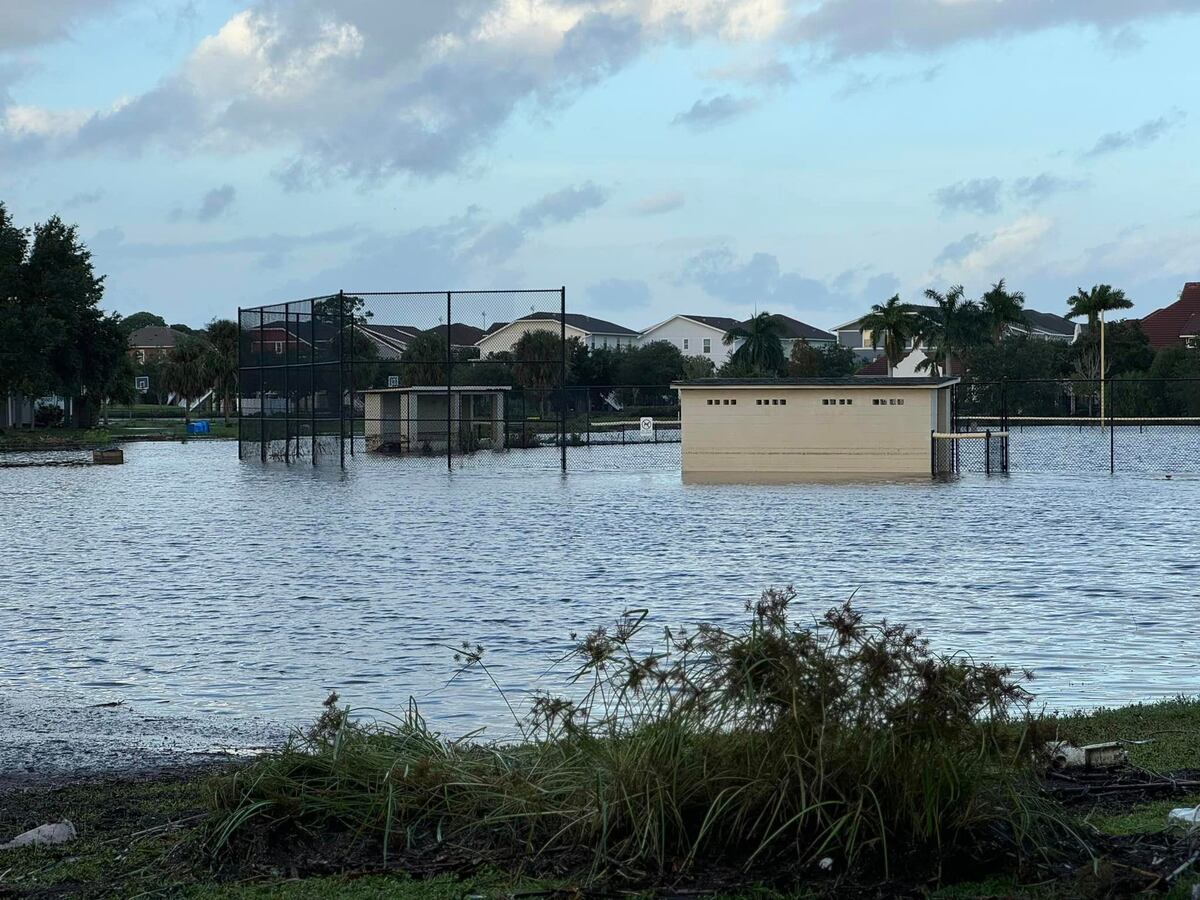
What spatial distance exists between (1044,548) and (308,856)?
1606cm

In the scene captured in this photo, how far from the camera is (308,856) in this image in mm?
6227

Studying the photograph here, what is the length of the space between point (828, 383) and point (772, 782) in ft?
115

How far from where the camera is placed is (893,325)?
110375 millimetres

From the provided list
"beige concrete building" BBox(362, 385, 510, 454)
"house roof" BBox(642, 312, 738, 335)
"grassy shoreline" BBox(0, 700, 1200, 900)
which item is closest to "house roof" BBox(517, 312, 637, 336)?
"house roof" BBox(642, 312, 738, 335)

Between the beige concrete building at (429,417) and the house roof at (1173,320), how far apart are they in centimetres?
6444

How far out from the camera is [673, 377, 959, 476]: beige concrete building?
4025 cm

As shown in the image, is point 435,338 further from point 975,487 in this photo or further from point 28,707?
point 28,707

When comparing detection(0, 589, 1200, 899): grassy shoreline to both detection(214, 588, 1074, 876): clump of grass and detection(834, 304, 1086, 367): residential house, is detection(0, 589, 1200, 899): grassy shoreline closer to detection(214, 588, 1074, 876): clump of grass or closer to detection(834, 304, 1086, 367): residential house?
detection(214, 588, 1074, 876): clump of grass

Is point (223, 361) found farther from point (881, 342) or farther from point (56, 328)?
point (881, 342)

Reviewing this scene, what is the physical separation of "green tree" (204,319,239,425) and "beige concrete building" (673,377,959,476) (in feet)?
230

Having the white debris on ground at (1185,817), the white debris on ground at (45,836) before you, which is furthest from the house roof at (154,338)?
the white debris on ground at (1185,817)

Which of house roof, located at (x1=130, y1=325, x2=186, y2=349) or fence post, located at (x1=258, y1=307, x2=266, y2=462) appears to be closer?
fence post, located at (x1=258, y1=307, x2=266, y2=462)

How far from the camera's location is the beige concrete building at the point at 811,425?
40.2 metres

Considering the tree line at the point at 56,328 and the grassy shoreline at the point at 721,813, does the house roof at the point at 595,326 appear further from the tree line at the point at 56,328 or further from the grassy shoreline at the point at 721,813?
the grassy shoreline at the point at 721,813
